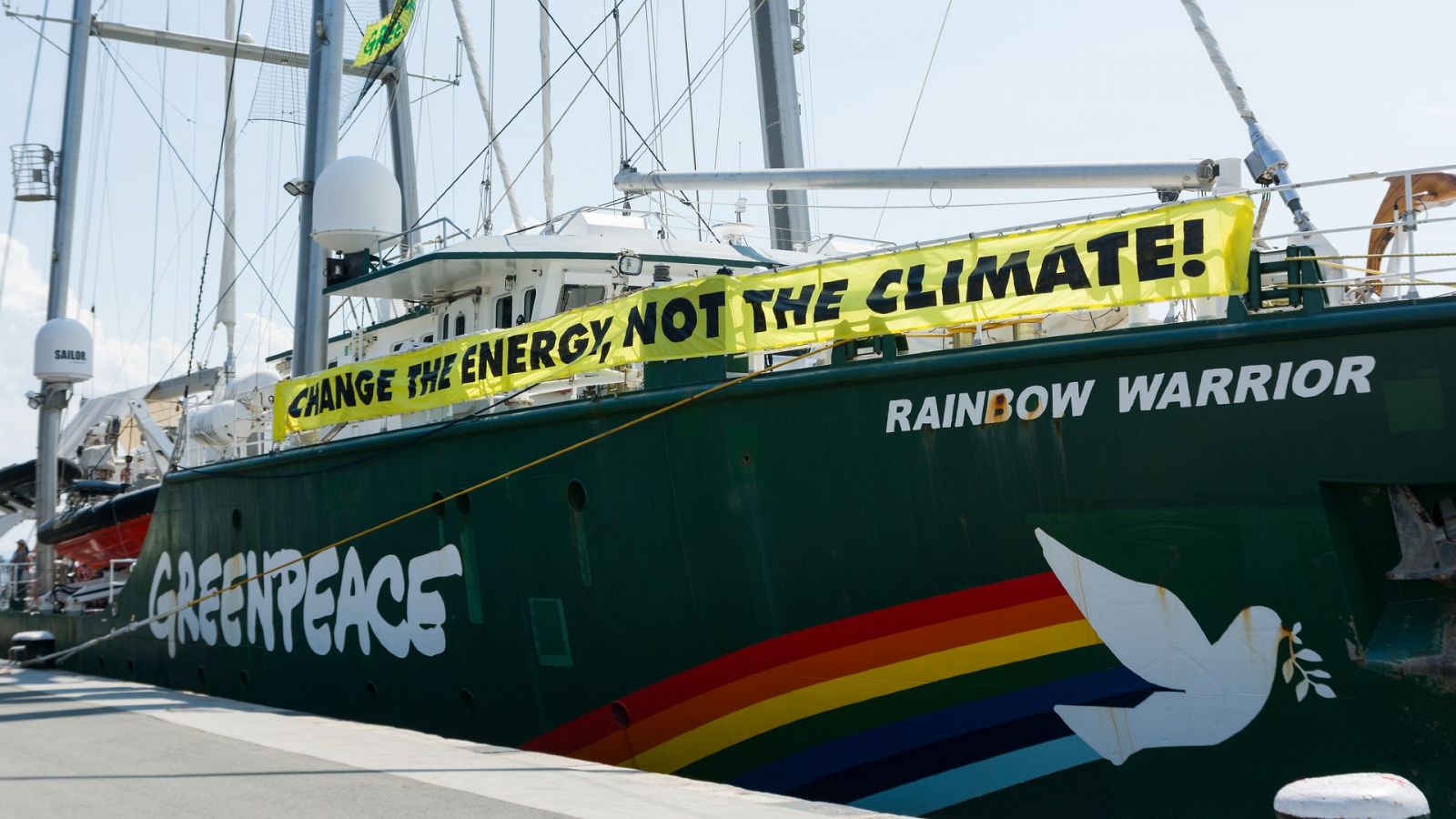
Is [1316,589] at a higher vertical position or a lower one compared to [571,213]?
lower

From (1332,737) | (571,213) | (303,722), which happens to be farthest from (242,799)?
(571,213)

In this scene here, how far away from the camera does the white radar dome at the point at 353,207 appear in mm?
14727

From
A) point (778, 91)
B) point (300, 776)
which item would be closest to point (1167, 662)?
point (300, 776)

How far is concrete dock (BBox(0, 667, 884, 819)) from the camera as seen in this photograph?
6.64m

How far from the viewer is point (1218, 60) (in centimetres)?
959

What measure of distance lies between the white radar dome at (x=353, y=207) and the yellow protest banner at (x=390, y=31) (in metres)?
3.46

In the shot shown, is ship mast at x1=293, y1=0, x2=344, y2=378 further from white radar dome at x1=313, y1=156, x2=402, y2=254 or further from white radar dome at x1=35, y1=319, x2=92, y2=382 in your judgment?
white radar dome at x1=35, y1=319, x2=92, y2=382

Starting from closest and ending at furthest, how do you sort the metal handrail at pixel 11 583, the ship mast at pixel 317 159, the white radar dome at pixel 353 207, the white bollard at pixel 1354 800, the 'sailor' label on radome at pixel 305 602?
the white bollard at pixel 1354 800 → the 'sailor' label on radome at pixel 305 602 → the white radar dome at pixel 353 207 → the ship mast at pixel 317 159 → the metal handrail at pixel 11 583

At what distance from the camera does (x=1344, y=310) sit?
21.9 ft

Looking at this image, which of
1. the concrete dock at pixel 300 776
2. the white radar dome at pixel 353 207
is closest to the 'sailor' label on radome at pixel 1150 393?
the concrete dock at pixel 300 776

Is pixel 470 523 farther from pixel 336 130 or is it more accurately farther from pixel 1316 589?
pixel 336 130

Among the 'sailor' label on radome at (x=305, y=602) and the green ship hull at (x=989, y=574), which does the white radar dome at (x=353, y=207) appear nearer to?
the 'sailor' label on radome at (x=305, y=602)

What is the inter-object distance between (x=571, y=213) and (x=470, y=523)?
3806 millimetres

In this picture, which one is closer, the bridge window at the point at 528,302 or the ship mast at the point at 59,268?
the bridge window at the point at 528,302
